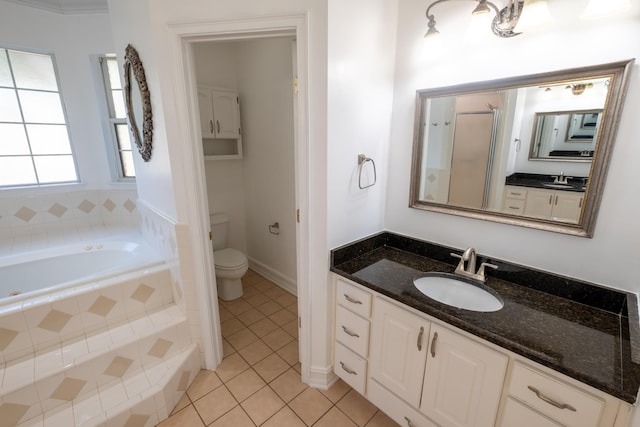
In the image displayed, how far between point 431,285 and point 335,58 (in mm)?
1229

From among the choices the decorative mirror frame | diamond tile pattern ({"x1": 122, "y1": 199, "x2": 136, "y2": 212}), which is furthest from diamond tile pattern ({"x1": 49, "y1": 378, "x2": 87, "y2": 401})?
diamond tile pattern ({"x1": 122, "y1": 199, "x2": 136, "y2": 212})

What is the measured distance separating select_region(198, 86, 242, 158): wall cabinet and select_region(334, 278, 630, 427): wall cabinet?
197 centimetres

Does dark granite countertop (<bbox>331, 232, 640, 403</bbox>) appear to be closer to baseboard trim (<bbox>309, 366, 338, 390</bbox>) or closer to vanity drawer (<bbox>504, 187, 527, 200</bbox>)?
vanity drawer (<bbox>504, 187, 527, 200</bbox>)

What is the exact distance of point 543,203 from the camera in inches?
51.4

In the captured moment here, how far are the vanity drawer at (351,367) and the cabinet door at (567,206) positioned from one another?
3.90 feet

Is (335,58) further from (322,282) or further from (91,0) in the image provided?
(91,0)

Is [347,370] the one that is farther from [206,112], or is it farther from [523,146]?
[206,112]

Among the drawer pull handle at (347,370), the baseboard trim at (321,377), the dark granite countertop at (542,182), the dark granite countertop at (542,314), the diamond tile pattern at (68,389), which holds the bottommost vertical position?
the baseboard trim at (321,377)

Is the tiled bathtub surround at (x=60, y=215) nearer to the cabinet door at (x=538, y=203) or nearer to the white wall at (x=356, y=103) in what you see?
the white wall at (x=356, y=103)

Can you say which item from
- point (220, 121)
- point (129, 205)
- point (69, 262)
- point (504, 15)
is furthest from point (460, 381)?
point (129, 205)

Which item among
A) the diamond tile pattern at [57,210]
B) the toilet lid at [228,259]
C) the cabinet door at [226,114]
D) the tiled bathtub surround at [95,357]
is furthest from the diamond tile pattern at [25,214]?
the cabinet door at [226,114]

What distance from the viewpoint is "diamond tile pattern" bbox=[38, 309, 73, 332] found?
1.54 metres

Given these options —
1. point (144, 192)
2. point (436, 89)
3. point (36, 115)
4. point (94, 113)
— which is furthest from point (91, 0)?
point (436, 89)

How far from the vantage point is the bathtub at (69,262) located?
2.11 metres
